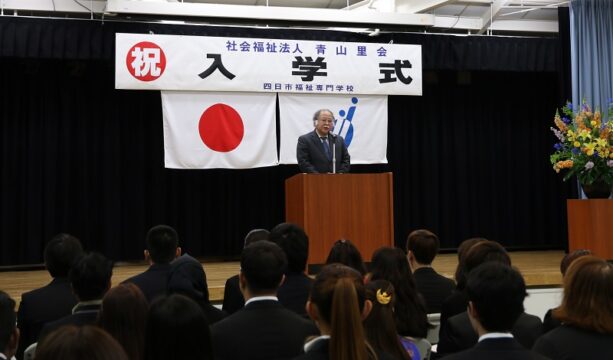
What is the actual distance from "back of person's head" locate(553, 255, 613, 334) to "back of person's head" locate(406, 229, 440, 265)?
1.28 meters

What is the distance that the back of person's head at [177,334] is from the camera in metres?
1.42

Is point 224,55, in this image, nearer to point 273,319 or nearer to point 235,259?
point 235,259

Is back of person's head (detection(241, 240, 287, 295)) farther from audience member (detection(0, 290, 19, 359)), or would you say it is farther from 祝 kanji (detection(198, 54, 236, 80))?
祝 kanji (detection(198, 54, 236, 80))

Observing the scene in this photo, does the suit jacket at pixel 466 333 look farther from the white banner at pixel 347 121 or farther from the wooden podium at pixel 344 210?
the white banner at pixel 347 121

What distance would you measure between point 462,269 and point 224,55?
4.22 metres

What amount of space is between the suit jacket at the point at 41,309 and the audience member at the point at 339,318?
4.73ft

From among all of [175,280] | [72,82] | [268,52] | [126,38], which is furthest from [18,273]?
[175,280]

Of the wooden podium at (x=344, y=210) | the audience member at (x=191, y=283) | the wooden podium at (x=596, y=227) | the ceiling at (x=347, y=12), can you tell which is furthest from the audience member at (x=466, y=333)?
the ceiling at (x=347, y=12)

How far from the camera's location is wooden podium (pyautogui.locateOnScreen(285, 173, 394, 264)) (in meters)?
4.84

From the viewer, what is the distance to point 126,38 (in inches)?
243

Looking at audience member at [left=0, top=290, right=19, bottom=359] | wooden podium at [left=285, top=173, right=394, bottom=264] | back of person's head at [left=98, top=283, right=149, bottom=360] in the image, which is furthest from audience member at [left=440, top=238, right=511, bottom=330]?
wooden podium at [left=285, top=173, right=394, bottom=264]

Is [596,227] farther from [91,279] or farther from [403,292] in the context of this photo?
[91,279]

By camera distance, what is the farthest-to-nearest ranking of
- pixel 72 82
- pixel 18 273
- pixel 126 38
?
1. pixel 72 82
2. pixel 18 273
3. pixel 126 38

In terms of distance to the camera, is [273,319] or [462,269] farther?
[462,269]
